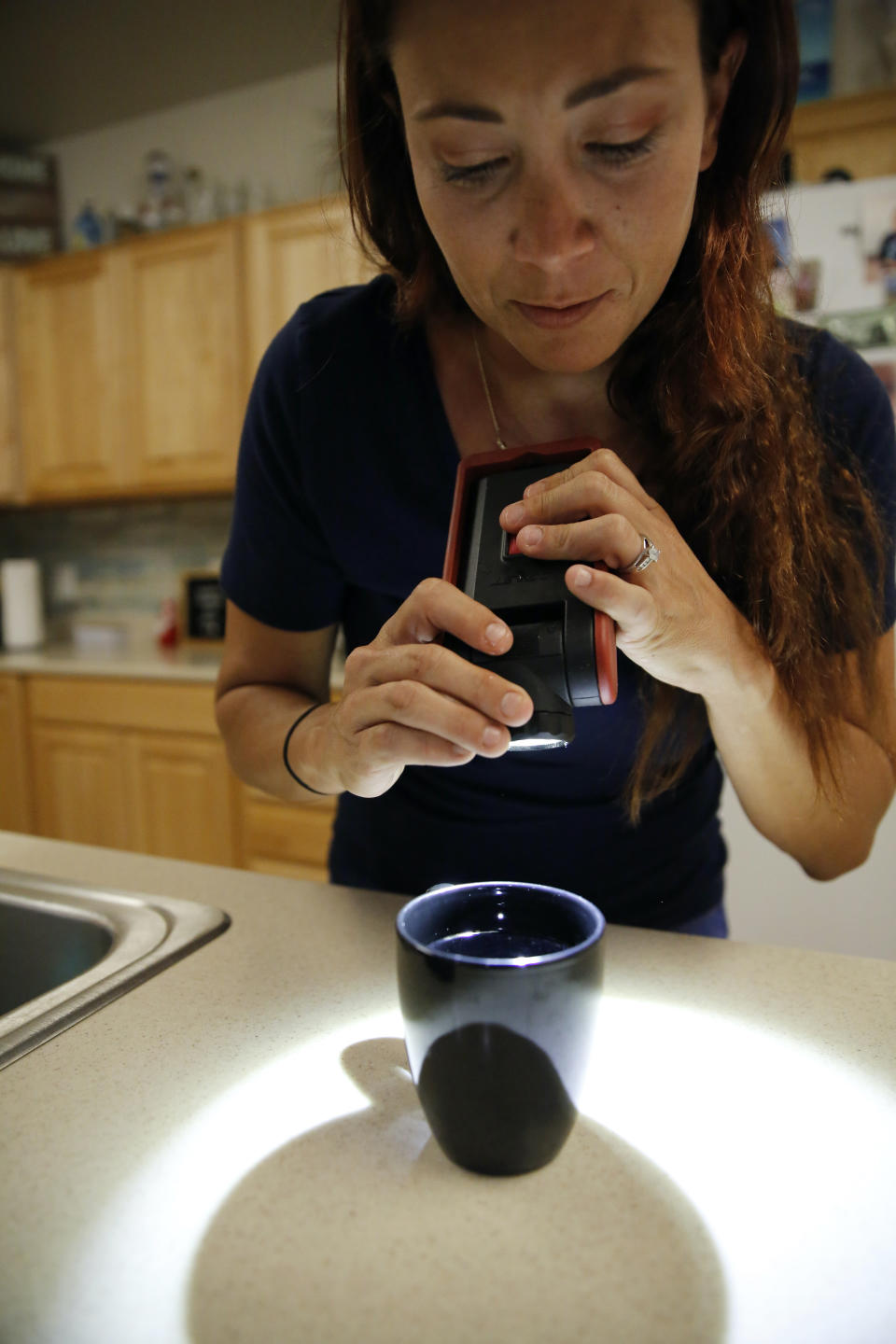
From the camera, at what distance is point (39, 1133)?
0.47 metres

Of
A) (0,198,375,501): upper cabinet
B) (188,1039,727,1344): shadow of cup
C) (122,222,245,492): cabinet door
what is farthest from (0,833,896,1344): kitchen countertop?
(122,222,245,492): cabinet door

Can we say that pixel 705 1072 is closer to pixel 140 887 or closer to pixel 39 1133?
→ pixel 39 1133

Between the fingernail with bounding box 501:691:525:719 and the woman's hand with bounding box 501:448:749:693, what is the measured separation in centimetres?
7

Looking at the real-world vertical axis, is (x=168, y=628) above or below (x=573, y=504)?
below

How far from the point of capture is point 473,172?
1.92 ft

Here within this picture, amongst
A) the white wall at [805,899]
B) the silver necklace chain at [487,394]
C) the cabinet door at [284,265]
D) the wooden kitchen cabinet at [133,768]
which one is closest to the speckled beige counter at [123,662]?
the wooden kitchen cabinet at [133,768]

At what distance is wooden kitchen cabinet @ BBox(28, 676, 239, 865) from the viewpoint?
8.14 ft

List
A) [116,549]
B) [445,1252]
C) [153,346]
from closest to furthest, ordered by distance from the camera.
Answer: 1. [445,1252]
2. [153,346]
3. [116,549]

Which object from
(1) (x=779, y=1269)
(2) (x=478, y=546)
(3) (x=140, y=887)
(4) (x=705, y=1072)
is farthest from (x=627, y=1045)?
(3) (x=140, y=887)

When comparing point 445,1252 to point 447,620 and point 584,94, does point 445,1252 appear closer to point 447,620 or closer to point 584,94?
point 447,620

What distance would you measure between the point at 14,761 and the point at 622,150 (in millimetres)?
2738

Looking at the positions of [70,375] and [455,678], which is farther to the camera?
[70,375]

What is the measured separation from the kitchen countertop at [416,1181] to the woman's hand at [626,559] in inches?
8.9

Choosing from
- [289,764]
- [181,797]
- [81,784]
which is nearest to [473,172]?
[289,764]
